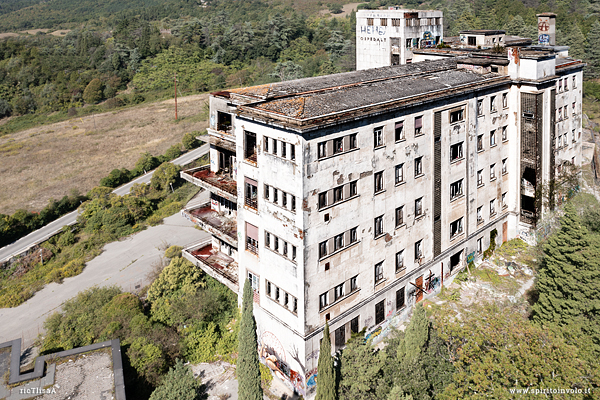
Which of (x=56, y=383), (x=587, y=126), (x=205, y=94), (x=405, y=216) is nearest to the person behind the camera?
(x=56, y=383)

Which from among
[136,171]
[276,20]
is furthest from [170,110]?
[276,20]

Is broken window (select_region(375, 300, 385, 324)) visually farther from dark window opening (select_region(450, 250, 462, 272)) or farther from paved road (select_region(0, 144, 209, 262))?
paved road (select_region(0, 144, 209, 262))

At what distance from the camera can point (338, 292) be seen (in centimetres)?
3509

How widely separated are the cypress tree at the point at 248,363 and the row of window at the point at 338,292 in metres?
5.33

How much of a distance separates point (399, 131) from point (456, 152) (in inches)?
328

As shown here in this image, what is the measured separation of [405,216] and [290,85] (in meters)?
14.3

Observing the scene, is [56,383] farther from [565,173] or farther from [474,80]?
[565,173]

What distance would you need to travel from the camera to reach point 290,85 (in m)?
41.0

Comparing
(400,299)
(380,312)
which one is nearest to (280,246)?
(380,312)

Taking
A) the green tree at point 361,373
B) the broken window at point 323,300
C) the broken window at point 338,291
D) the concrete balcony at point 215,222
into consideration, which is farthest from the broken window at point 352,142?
the green tree at point 361,373

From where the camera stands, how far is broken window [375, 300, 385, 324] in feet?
126

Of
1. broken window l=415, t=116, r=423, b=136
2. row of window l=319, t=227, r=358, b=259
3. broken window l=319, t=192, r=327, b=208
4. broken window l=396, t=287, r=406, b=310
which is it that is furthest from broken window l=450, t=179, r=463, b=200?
broken window l=319, t=192, r=327, b=208

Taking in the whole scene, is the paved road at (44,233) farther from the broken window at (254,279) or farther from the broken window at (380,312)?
the broken window at (380,312)

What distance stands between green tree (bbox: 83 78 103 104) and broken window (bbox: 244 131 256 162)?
11362 cm
